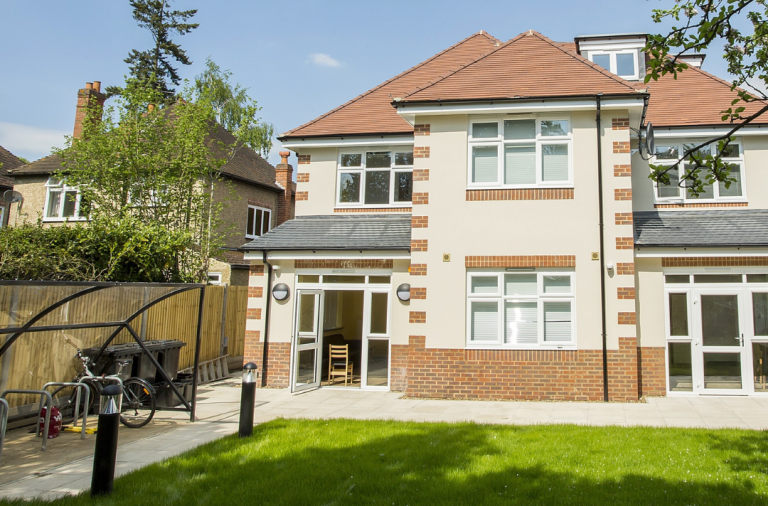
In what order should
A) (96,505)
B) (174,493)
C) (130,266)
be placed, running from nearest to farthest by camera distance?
(96,505) < (174,493) < (130,266)

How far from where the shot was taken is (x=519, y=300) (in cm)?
1171

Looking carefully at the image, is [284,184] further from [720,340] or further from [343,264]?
[720,340]

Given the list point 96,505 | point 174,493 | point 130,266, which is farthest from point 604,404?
point 130,266

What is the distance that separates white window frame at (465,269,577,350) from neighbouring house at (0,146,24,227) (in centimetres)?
2126

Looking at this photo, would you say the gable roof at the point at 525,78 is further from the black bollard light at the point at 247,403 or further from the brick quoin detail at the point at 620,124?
the black bollard light at the point at 247,403

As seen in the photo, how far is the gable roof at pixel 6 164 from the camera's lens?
26.8 meters

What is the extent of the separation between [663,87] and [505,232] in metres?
7.33

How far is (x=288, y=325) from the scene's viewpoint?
44.2 ft

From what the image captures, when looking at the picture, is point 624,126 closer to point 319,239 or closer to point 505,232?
point 505,232

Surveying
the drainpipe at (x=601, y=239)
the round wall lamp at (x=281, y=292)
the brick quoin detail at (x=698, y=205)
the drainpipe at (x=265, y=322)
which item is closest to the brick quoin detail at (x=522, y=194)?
the drainpipe at (x=601, y=239)

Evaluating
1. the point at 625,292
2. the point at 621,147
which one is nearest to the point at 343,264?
the point at 625,292

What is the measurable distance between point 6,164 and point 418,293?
26048mm

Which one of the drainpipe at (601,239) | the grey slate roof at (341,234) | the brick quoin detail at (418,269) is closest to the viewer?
the drainpipe at (601,239)

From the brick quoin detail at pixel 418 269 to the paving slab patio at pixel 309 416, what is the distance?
100 inches
